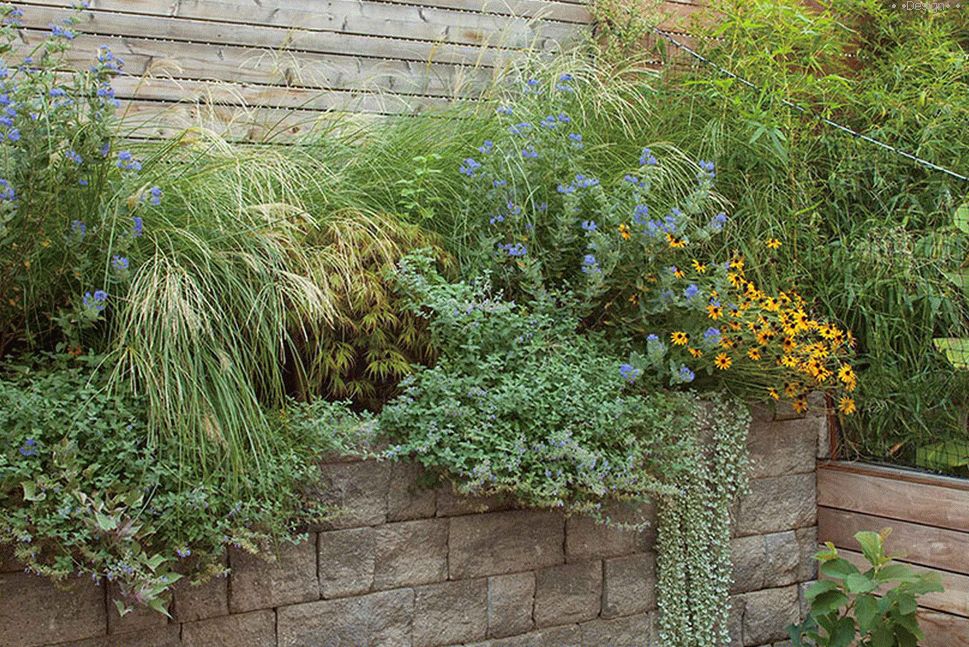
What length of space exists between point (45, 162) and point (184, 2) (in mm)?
1709

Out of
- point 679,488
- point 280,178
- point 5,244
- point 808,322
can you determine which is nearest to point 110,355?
point 5,244

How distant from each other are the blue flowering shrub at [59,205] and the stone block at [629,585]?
178cm

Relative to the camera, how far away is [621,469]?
3062 millimetres

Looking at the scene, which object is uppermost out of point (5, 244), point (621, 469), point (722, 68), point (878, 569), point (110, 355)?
point (722, 68)

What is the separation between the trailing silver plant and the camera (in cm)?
336

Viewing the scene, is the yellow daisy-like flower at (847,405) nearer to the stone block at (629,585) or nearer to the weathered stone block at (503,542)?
the stone block at (629,585)

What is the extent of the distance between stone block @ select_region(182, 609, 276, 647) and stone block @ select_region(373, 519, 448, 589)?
1.09ft

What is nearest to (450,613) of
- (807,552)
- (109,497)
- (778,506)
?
(109,497)

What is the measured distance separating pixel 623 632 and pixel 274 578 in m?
1.21

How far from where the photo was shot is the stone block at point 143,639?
259 centimetres

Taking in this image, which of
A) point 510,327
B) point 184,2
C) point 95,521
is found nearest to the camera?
point 95,521

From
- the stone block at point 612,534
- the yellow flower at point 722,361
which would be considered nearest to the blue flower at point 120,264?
the stone block at point 612,534

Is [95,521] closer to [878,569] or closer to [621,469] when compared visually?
[621,469]

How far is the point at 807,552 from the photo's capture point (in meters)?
3.76
